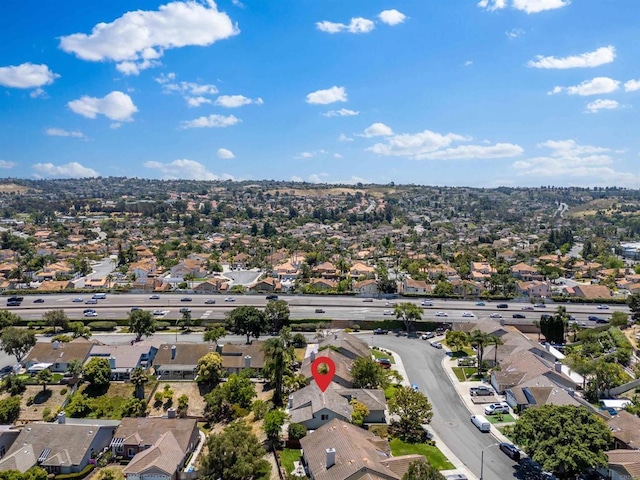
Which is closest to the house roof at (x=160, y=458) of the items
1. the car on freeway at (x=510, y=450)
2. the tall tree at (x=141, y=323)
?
the car on freeway at (x=510, y=450)

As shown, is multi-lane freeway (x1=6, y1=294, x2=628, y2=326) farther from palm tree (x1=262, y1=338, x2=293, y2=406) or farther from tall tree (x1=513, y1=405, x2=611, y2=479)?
tall tree (x1=513, y1=405, x2=611, y2=479)

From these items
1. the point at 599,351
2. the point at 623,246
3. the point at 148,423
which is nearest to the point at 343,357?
the point at 148,423

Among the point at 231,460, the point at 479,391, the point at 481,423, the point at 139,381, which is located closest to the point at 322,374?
the point at 481,423

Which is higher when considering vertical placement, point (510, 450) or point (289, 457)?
point (510, 450)

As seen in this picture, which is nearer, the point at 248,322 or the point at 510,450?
the point at 510,450

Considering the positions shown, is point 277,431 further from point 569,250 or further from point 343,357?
point 569,250

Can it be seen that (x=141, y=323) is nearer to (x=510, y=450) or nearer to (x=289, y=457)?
(x=289, y=457)
